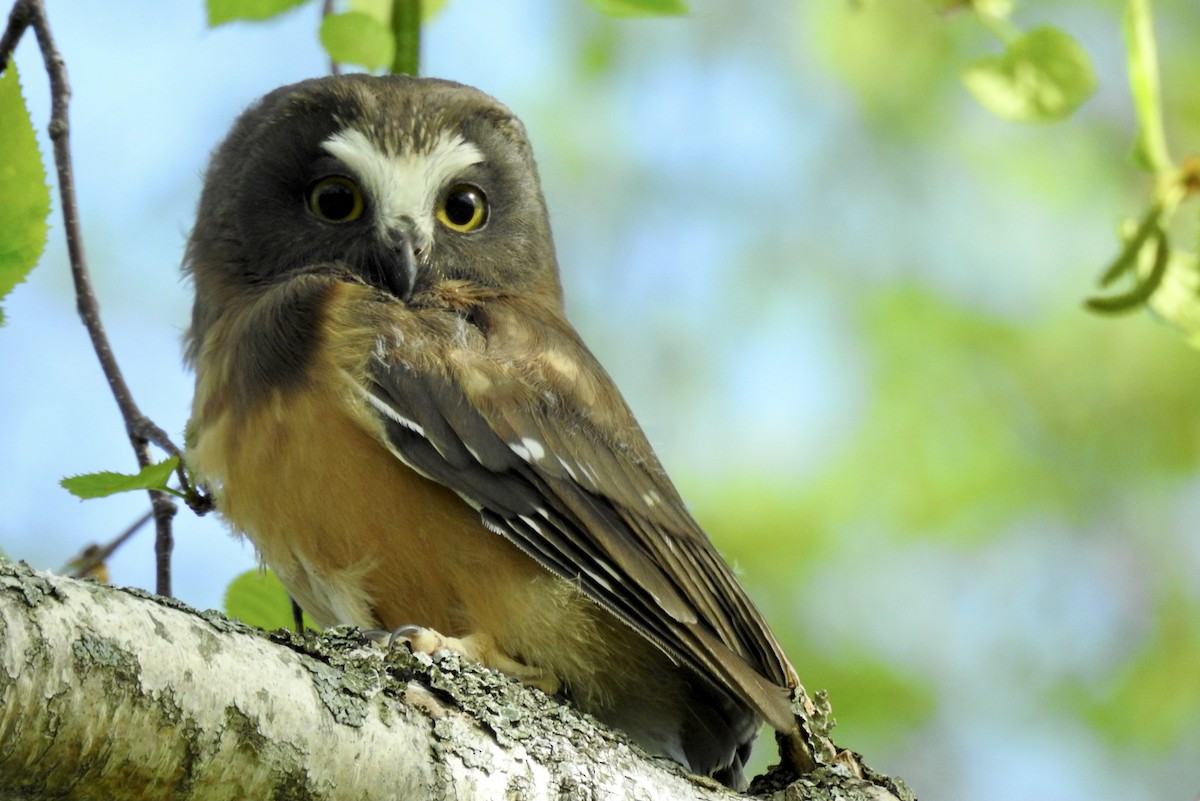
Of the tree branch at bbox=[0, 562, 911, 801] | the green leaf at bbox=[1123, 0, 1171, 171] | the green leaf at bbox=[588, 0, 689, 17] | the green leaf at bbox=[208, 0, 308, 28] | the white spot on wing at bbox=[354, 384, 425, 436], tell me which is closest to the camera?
the tree branch at bbox=[0, 562, 911, 801]

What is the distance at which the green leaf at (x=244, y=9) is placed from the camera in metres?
3.66

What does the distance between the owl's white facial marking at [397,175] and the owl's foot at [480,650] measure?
1.58 m

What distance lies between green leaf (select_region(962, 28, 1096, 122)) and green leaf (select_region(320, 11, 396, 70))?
1.65 metres

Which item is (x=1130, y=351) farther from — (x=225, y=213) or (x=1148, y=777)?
(x=225, y=213)

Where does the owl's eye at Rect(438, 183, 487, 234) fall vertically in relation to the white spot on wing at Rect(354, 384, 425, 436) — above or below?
above

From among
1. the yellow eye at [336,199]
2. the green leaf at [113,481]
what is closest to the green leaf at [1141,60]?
the green leaf at [113,481]

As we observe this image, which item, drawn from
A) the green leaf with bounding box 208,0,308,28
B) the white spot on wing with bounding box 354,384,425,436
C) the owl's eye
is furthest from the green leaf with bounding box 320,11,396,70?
the owl's eye

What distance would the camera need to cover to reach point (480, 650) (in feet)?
12.9

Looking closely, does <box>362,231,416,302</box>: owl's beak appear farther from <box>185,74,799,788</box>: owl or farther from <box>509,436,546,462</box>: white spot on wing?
<box>509,436,546,462</box>: white spot on wing

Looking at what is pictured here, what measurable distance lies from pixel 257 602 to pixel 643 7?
7.16 feet

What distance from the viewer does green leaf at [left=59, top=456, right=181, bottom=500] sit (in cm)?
344

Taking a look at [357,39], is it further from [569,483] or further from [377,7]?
[569,483]

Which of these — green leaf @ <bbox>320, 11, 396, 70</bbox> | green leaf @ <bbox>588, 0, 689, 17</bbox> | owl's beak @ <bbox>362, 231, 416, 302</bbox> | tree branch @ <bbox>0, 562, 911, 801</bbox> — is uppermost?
owl's beak @ <bbox>362, 231, 416, 302</bbox>

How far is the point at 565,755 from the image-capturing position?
10.3 ft
